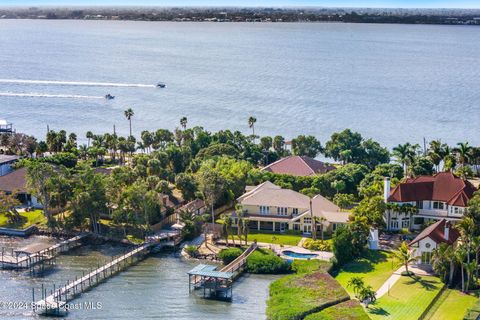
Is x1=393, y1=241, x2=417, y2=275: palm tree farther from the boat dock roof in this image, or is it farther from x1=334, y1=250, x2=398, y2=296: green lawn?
the boat dock roof

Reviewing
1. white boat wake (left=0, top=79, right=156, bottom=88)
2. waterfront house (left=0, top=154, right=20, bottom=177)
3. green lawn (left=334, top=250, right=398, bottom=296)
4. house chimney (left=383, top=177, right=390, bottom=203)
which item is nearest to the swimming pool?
green lawn (left=334, top=250, right=398, bottom=296)

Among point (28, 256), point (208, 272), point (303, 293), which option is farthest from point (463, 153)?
point (28, 256)

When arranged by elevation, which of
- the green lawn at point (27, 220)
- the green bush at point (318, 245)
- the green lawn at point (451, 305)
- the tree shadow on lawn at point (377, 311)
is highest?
the green lawn at point (27, 220)

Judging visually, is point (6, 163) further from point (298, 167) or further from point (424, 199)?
point (424, 199)

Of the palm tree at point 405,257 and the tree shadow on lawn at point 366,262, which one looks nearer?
the palm tree at point 405,257

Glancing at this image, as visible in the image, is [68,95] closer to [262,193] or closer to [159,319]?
[262,193]

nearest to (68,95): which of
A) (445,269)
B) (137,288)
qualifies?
(137,288)

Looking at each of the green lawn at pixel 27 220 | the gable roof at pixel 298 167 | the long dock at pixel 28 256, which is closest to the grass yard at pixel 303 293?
the long dock at pixel 28 256

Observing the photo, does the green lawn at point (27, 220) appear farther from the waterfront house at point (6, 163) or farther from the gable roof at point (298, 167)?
the gable roof at point (298, 167)
